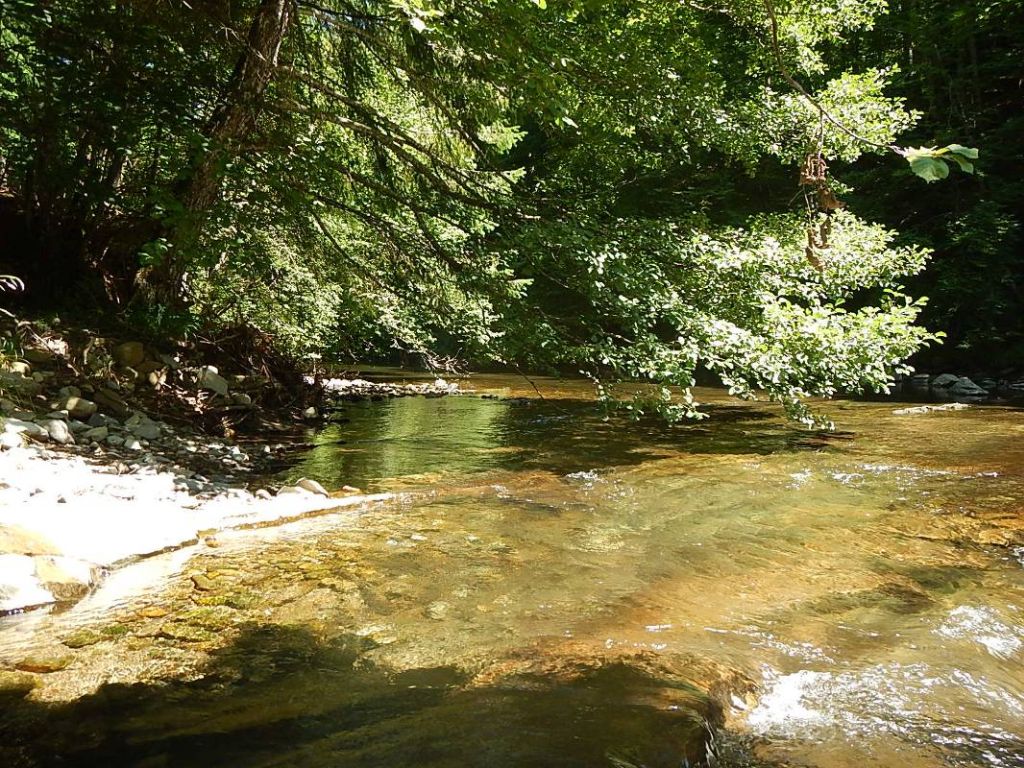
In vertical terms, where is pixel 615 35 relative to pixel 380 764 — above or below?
above

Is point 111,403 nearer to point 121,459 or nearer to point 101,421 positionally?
point 101,421

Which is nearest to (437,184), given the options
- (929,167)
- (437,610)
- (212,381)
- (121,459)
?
(212,381)

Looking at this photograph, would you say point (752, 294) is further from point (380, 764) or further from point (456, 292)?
point (380, 764)

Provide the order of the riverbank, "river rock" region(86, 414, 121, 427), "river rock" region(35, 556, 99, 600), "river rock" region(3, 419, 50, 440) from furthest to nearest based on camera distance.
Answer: "river rock" region(86, 414, 121, 427) → "river rock" region(3, 419, 50, 440) → the riverbank → "river rock" region(35, 556, 99, 600)

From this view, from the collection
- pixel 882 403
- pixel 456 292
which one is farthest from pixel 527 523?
pixel 882 403

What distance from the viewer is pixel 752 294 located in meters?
6.95

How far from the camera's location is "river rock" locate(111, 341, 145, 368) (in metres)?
7.72

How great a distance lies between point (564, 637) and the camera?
10.7ft

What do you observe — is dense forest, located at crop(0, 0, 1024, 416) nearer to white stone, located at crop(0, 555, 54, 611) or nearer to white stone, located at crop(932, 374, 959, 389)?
white stone, located at crop(0, 555, 54, 611)

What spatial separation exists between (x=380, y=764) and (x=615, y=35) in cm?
814

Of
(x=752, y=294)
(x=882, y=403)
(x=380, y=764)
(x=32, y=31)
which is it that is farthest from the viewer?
(x=882, y=403)

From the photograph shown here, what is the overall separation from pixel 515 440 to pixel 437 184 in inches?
152

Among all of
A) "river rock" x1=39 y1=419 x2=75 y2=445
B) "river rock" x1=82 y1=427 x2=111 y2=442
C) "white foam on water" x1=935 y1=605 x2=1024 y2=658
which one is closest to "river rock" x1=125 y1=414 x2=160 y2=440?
"river rock" x1=82 y1=427 x2=111 y2=442

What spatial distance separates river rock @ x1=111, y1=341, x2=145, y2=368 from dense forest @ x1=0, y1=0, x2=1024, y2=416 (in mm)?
282
